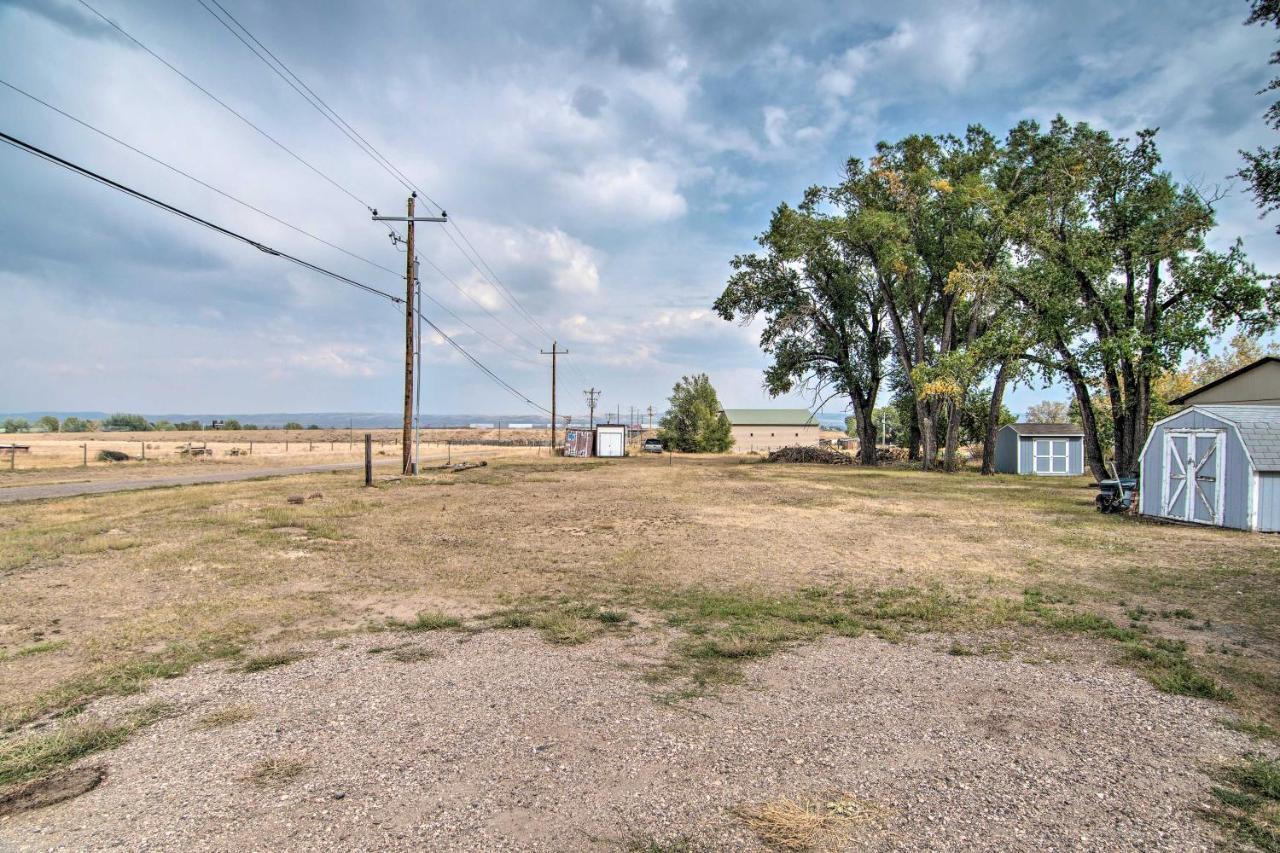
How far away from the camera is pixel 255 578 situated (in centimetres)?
891

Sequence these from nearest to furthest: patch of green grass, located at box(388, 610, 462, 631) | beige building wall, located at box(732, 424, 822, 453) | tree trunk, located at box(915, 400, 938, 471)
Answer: patch of green grass, located at box(388, 610, 462, 631)
tree trunk, located at box(915, 400, 938, 471)
beige building wall, located at box(732, 424, 822, 453)

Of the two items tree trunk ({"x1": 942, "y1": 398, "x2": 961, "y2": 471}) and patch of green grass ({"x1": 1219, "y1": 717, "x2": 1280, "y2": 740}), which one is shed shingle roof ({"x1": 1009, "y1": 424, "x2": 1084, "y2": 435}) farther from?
patch of green grass ({"x1": 1219, "y1": 717, "x2": 1280, "y2": 740})

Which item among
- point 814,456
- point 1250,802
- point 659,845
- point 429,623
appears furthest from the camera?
point 814,456

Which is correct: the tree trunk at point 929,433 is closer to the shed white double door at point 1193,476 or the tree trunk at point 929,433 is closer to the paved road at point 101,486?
the shed white double door at point 1193,476

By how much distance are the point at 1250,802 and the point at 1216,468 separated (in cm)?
1510

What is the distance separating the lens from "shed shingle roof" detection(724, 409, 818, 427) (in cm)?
7988

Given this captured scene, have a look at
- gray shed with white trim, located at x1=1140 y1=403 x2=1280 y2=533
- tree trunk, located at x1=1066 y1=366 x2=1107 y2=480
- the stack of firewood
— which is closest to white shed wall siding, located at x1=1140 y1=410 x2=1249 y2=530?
gray shed with white trim, located at x1=1140 y1=403 x2=1280 y2=533

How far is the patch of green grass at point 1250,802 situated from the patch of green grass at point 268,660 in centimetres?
697

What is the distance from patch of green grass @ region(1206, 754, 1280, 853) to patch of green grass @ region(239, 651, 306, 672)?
697 cm

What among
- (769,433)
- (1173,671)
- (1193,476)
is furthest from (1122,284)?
(769,433)

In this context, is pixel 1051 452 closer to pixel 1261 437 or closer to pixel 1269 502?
pixel 1269 502

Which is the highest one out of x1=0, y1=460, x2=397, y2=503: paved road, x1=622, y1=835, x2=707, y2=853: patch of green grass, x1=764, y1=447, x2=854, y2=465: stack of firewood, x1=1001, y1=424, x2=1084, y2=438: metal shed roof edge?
x1=1001, y1=424, x2=1084, y2=438: metal shed roof edge

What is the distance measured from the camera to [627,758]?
395 cm

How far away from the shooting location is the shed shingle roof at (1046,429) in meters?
35.2
